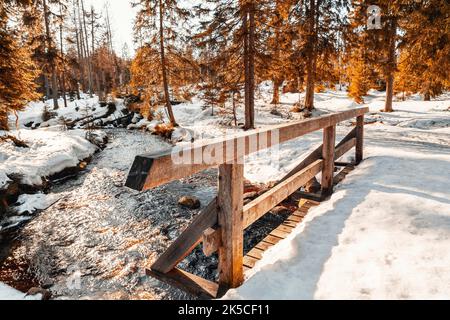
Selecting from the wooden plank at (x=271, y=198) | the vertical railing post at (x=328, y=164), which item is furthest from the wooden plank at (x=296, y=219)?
the vertical railing post at (x=328, y=164)

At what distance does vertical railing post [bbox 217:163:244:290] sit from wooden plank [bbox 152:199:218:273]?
0.08 metres

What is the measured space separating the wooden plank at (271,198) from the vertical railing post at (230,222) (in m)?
0.24

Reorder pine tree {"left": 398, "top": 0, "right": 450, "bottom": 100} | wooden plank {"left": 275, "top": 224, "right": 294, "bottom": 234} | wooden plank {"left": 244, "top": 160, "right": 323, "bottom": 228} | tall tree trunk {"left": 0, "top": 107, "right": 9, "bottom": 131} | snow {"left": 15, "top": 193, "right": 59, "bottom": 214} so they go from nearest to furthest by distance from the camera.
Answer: wooden plank {"left": 244, "top": 160, "right": 323, "bottom": 228} → wooden plank {"left": 275, "top": 224, "right": 294, "bottom": 234} → snow {"left": 15, "top": 193, "right": 59, "bottom": 214} → pine tree {"left": 398, "top": 0, "right": 450, "bottom": 100} → tall tree trunk {"left": 0, "top": 107, "right": 9, "bottom": 131}

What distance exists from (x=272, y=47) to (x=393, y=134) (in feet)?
26.3

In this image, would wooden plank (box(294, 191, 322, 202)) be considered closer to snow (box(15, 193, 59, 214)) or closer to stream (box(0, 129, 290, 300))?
stream (box(0, 129, 290, 300))

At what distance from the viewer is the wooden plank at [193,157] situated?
1827 millimetres

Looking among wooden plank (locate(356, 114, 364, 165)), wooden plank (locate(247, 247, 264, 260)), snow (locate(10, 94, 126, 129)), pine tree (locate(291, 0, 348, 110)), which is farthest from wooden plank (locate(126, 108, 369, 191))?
snow (locate(10, 94, 126, 129))

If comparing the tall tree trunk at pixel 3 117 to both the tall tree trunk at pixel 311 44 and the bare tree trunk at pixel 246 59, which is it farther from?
the tall tree trunk at pixel 311 44

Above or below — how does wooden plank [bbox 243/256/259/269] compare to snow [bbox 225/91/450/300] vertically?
below

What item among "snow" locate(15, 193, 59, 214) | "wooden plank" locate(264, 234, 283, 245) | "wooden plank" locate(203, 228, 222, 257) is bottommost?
"snow" locate(15, 193, 59, 214)

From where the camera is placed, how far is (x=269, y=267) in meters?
2.84

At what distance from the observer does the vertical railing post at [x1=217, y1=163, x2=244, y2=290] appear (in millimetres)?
2555

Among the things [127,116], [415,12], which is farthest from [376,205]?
[127,116]

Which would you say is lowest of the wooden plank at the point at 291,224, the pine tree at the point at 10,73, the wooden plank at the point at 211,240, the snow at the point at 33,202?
the snow at the point at 33,202
